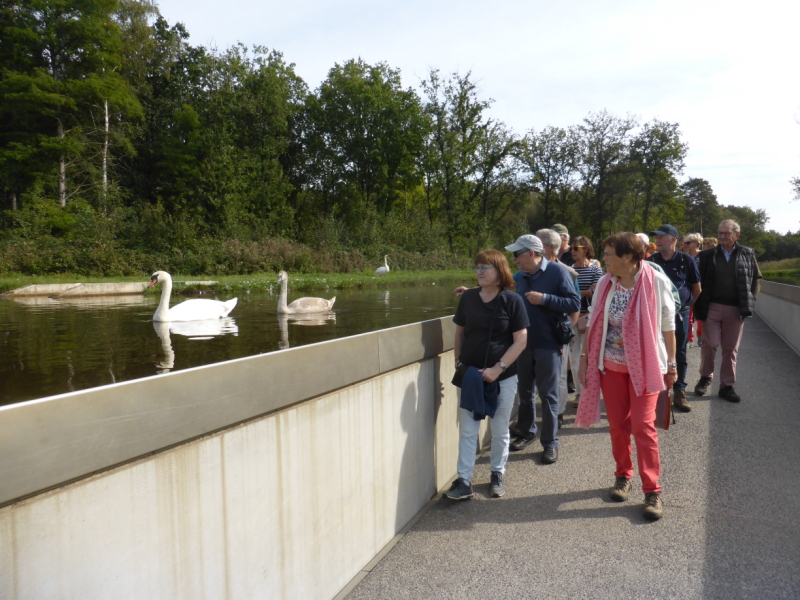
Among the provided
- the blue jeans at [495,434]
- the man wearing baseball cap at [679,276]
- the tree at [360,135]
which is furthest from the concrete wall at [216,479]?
the tree at [360,135]

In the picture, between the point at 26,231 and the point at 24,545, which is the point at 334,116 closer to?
the point at 26,231

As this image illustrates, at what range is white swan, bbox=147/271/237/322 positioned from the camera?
1231 centimetres

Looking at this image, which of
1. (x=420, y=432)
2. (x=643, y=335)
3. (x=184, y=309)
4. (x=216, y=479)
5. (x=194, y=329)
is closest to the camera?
(x=216, y=479)

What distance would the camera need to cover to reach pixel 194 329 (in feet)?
38.0

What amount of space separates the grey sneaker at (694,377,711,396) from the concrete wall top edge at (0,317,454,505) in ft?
20.6

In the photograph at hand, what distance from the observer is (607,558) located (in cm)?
407

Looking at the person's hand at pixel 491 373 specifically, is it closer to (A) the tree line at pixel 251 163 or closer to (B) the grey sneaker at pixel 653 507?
(B) the grey sneaker at pixel 653 507

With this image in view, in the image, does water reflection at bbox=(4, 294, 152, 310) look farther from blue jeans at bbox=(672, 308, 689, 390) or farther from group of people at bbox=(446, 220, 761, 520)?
group of people at bbox=(446, 220, 761, 520)

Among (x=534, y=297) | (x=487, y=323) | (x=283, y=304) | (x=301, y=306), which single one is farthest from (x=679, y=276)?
(x=283, y=304)

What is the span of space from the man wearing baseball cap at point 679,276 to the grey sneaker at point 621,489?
3077mm

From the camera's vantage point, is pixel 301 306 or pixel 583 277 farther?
pixel 301 306

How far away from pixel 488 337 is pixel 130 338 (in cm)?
650

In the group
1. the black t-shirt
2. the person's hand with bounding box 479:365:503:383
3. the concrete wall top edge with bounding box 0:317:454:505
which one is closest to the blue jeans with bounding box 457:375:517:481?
the black t-shirt

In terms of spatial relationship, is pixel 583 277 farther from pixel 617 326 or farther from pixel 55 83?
pixel 55 83
